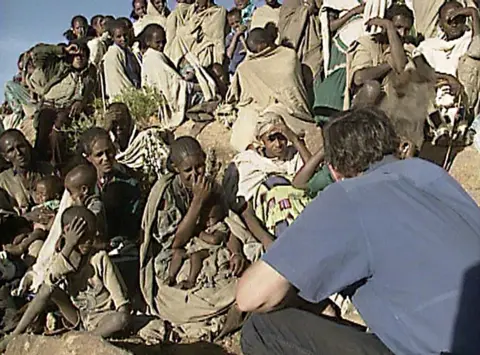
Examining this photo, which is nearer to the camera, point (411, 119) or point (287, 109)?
point (411, 119)

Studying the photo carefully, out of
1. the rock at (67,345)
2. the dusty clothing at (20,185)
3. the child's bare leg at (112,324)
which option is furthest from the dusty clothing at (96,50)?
the rock at (67,345)

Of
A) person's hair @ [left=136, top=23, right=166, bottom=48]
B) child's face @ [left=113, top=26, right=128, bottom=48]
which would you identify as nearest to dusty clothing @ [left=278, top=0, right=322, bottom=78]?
person's hair @ [left=136, top=23, right=166, bottom=48]

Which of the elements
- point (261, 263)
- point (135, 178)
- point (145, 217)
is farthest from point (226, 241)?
point (261, 263)

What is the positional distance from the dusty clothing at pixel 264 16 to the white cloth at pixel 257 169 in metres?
3.94

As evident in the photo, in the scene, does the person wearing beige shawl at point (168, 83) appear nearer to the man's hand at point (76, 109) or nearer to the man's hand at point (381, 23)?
the man's hand at point (76, 109)

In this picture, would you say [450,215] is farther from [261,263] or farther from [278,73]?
[278,73]

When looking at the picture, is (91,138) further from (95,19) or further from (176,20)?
(95,19)

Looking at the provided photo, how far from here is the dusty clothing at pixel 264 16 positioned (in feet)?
33.9

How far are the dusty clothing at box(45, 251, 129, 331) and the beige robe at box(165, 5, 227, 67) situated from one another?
5.40 meters

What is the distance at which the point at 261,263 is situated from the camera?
3.28 m

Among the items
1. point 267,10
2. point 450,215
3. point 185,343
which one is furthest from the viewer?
point 267,10

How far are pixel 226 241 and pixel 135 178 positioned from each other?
1.53 meters

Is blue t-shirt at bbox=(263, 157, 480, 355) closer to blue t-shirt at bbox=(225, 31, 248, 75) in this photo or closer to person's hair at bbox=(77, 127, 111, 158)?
person's hair at bbox=(77, 127, 111, 158)

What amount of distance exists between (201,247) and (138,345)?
0.93 meters
